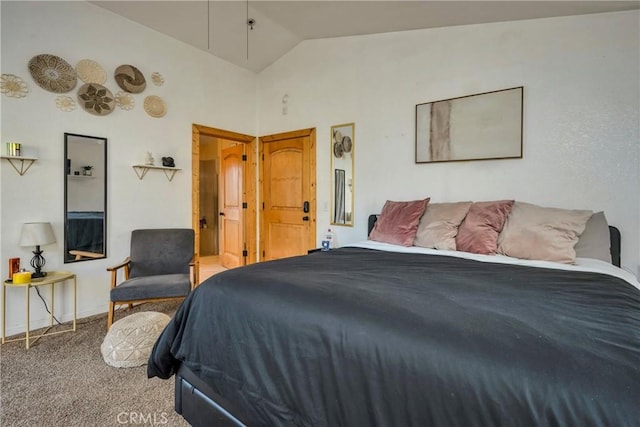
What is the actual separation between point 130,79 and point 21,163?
1313mm

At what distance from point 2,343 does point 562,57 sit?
504 cm

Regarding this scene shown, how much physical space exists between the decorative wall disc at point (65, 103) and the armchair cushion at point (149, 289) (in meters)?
1.73

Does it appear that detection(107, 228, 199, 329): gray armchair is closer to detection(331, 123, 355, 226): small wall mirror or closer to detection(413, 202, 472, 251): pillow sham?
detection(331, 123, 355, 226): small wall mirror

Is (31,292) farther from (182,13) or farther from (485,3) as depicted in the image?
(485,3)

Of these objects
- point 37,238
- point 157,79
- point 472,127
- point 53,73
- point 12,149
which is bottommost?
point 37,238

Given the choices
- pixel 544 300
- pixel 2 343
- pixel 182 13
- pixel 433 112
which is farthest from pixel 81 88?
pixel 544 300

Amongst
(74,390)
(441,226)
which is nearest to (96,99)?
(74,390)

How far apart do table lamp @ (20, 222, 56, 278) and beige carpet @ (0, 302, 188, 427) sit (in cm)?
63

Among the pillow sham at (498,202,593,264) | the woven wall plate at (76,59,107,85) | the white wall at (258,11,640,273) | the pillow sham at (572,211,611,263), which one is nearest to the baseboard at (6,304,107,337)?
the woven wall plate at (76,59,107,85)

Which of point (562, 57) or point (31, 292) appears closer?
point (562, 57)

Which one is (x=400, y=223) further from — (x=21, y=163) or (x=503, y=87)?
(x=21, y=163)

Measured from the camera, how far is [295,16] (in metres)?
3.52

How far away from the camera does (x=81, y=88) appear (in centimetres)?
310

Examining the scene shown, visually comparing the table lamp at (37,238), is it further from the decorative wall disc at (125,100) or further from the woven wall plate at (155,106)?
the woven wall plate at (155,106)
